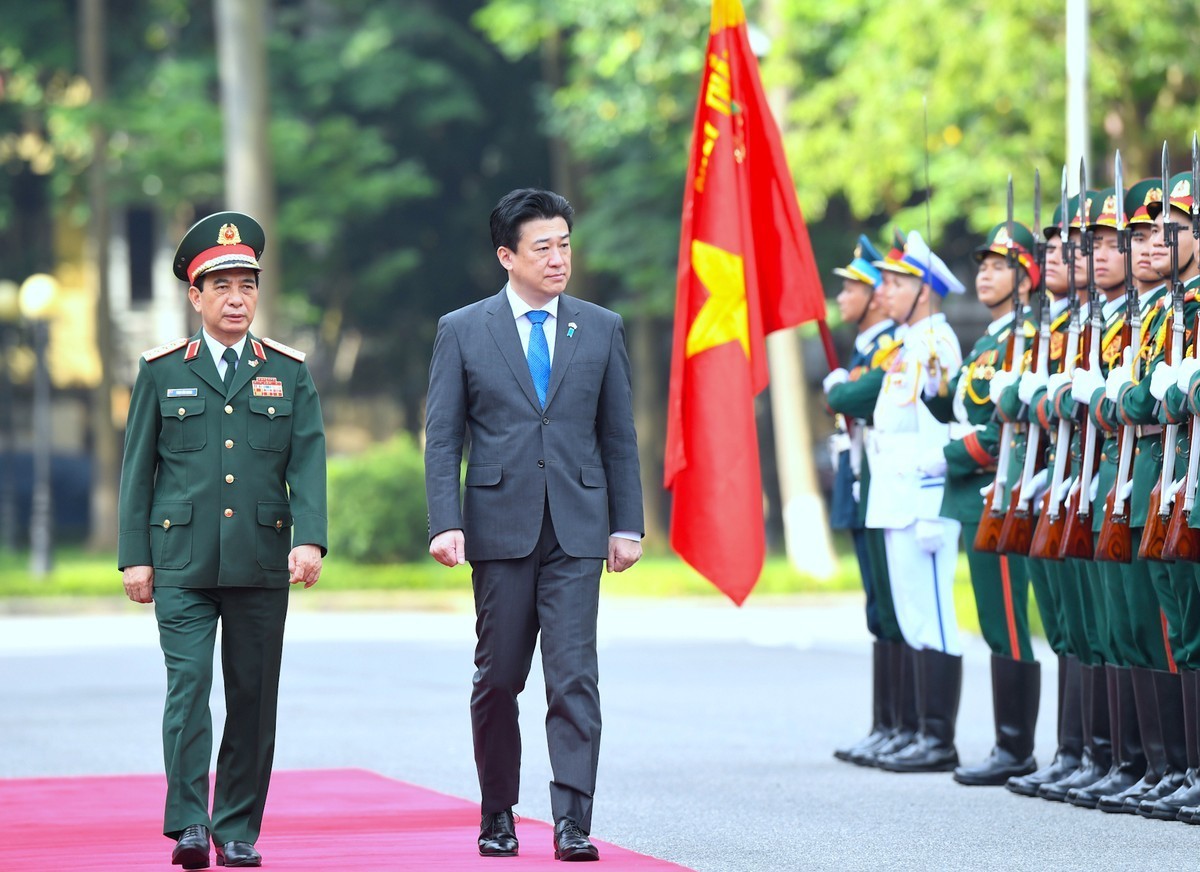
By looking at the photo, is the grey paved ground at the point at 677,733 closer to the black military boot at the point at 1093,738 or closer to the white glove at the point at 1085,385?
the black military boot at the point at 1093,738

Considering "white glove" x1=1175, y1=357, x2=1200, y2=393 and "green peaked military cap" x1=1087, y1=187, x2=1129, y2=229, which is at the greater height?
"green peaked military cap" x1=1087, y1=187, x2=1129, y2=229

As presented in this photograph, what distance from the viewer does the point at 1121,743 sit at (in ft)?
29.8

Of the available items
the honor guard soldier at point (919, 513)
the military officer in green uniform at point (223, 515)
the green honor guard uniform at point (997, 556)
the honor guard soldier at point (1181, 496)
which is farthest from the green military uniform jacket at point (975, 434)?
the military officer in green uniform at point (223, 515)

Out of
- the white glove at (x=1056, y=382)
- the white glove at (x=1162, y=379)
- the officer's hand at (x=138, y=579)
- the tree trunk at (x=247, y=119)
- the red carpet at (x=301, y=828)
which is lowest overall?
the red carpet at (x=301, y=828)

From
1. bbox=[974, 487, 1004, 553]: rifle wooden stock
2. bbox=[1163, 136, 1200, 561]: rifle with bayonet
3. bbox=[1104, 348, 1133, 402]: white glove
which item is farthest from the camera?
bbox=[974, 487, 1004, 553]: rifle wooden stock

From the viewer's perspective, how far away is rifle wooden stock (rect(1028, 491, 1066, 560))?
9172 millimetres

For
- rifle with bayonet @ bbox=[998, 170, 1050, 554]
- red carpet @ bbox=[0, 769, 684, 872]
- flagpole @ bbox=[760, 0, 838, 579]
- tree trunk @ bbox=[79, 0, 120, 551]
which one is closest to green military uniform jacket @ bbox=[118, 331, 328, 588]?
red carpet @ bbox=[0, 769, 684, 872]

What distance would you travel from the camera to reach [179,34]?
120ft

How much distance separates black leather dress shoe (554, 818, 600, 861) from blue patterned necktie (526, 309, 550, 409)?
1.36 meters

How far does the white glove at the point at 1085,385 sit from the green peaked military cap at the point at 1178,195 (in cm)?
61

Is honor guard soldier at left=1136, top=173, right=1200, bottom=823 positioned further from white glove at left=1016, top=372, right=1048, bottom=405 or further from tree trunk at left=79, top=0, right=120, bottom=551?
tree trunk at left=79, top=0, right=120, bottom=551

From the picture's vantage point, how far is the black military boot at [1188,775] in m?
8.56

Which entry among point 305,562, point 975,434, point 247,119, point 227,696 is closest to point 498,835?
point 227,696

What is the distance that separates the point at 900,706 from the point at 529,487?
11.2 ft
